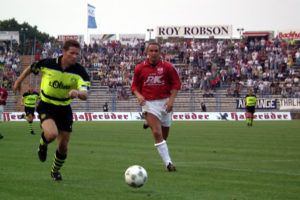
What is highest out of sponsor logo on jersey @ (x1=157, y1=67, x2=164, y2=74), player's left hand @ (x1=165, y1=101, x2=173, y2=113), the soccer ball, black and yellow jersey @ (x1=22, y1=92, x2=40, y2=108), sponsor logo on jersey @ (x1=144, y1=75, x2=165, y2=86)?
sponsor logo on jersey @ (x1=157, y1=67, x2=164, y2=74)

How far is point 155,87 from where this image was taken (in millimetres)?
11156

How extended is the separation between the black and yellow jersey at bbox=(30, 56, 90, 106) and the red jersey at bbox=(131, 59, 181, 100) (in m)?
2.16

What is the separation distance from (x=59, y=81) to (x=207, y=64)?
132ft

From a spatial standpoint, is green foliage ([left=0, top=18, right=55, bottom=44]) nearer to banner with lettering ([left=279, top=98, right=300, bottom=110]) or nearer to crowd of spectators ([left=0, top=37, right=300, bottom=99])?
crowd of spectators ([left=0, top=37, right=300, bottom=99])

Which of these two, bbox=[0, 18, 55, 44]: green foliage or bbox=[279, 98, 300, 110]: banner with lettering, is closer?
bbox=[279, 98, 300, 110]: banner with lettering

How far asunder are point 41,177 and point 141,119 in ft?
116

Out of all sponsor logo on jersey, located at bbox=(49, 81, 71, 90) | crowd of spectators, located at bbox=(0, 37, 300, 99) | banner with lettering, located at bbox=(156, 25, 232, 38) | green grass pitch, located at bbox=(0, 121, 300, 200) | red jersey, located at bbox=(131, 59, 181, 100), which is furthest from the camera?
banner with lettering, located at bbox=(156, 25, 232, 38)

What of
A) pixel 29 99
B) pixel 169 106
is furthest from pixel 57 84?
pixel 29 99

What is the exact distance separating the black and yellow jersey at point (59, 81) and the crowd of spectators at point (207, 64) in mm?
35556

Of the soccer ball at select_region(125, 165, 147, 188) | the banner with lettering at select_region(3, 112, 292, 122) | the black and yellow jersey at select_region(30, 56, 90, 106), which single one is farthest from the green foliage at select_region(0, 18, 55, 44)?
the soccer ball at select_region(125, 165, 147, 188)

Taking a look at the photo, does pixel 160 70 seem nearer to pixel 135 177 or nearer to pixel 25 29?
pixel 135 177

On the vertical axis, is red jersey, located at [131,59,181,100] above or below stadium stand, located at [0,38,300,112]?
above

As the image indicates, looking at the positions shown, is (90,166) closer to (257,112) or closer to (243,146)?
(243,146)

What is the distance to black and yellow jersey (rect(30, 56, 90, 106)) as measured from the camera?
909 cm
